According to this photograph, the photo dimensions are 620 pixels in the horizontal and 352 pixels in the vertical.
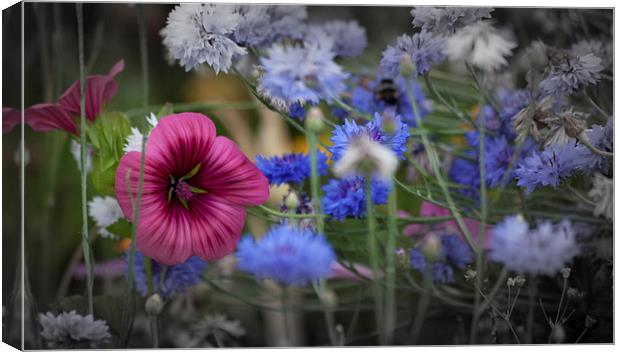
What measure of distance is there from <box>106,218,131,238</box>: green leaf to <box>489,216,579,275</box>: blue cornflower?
24 cm

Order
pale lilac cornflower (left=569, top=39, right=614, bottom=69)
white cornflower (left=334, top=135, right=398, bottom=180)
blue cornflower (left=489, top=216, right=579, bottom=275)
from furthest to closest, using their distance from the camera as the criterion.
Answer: pale lilac cornflower (left=569, top=39, right=614, bottom=69) < blue cornflower (left=489, top=216, right=579, bottom=275) < white cornflower (left=334, top=135, right=398, bottom=180)

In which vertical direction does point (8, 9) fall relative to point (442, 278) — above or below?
above

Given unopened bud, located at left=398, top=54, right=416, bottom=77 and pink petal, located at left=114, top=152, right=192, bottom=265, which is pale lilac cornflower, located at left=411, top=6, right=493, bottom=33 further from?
pink petal, located at left=114, top=152, right=192, bottom=265

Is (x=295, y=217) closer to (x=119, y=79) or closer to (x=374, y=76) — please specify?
(x=374, y=76)

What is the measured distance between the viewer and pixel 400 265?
1.88ft

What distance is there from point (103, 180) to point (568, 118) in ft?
0.95

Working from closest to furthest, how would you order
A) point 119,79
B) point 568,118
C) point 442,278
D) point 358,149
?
point 358,149 → point 568,118 → point 442,278 → point 119,79

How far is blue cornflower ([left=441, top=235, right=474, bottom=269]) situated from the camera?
638 millimetres

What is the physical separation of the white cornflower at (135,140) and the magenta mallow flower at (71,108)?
40 millimetres

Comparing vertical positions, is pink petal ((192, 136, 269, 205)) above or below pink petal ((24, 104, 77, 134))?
below

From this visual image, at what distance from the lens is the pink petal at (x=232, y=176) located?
57 centimetres

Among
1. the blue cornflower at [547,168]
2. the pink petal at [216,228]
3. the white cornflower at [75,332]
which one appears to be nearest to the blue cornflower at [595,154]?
the blue cornflower at [547,168]

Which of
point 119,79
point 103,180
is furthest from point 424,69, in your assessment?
point 119,79

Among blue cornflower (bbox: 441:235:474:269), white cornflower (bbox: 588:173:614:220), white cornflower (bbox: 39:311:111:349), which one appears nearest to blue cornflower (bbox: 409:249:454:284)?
blue cornflower (bbox: 441:235:474:269)
